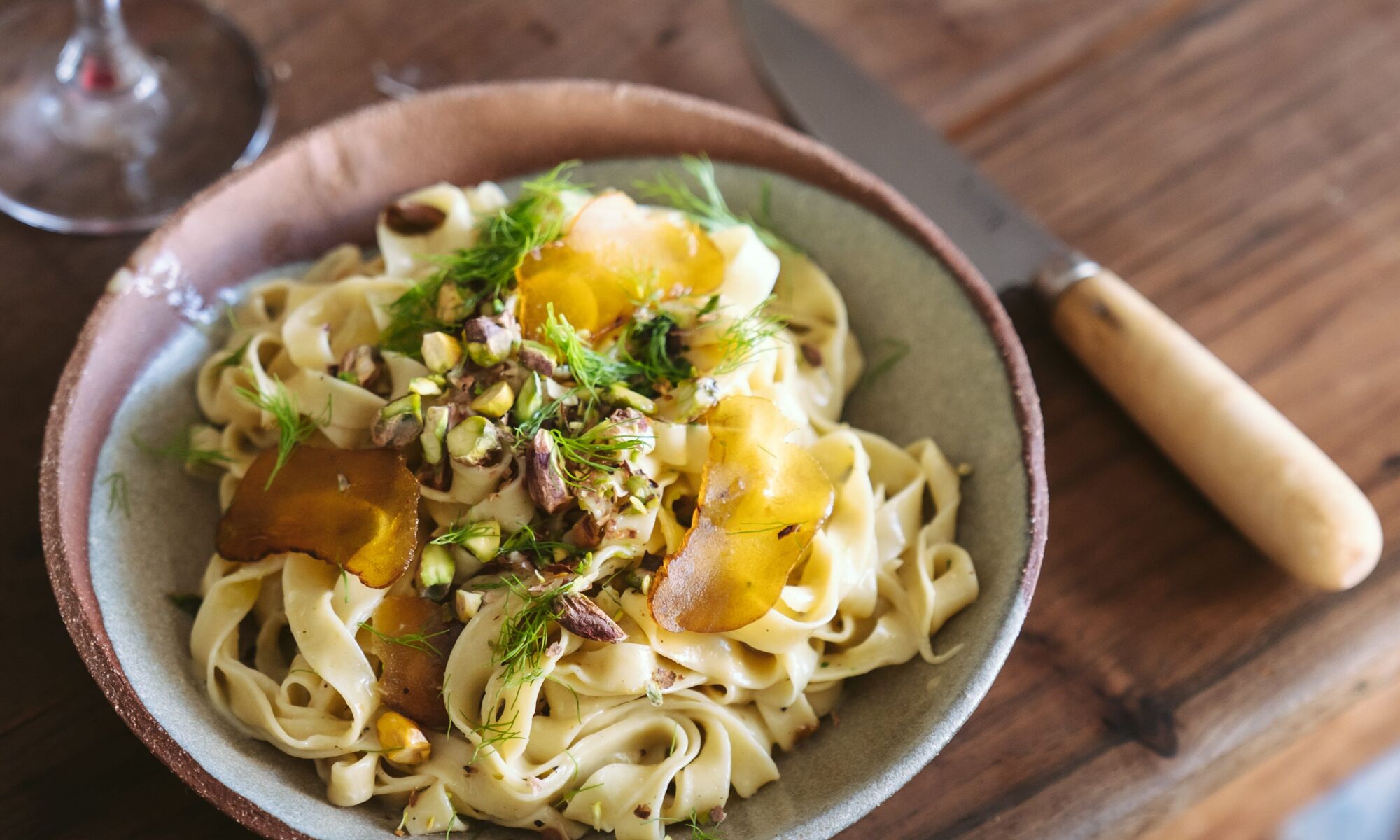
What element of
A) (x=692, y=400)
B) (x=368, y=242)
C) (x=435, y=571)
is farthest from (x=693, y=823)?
(x=368, y=242)

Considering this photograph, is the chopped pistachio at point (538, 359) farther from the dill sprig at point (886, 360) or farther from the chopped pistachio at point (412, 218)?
the dill sprig at point (886, 360)

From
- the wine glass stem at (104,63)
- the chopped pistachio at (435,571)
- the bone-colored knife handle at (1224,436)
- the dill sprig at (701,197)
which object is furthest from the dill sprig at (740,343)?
the wine glass stem at (104,63)

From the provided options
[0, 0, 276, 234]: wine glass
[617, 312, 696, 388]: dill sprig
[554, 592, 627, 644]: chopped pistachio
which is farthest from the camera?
[0, 0, 276, 234]: wine glass

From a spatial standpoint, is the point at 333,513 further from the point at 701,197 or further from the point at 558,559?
the point at 701,197

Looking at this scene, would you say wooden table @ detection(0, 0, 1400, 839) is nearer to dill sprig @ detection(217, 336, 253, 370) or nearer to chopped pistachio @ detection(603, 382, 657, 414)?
dill sprig @ detection(217, 336, 253, 370)

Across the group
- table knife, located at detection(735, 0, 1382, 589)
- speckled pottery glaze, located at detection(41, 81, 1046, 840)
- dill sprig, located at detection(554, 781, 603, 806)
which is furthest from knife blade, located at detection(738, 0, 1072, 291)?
dill sprig, located at detection(554, 781, 603, 806)

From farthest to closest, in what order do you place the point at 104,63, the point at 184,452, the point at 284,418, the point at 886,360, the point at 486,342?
the point at 104,63 → the point at 886,360 → the point at 184,452 → the point at 284,418 → the point at 486,342
